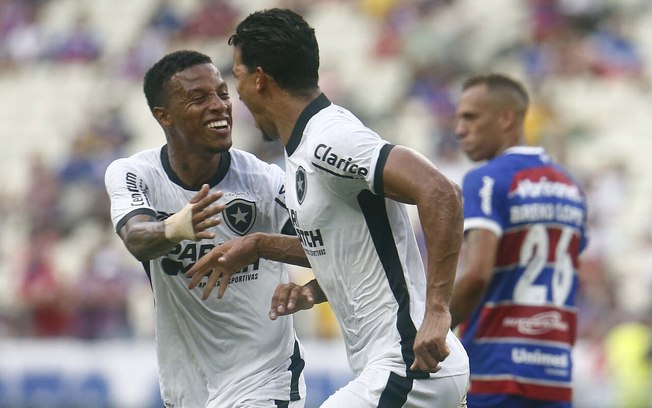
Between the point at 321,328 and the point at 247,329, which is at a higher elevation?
the point at 321,328

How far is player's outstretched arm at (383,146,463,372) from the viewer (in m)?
4.91

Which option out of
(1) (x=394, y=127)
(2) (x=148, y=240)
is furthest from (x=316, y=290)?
(1) (x=394, y=127)

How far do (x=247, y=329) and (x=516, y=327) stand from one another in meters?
1.77

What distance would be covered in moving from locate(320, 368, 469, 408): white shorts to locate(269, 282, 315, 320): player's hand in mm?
620

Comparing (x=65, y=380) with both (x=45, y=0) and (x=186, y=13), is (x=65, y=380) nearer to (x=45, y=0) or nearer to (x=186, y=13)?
(x=186, y=13)

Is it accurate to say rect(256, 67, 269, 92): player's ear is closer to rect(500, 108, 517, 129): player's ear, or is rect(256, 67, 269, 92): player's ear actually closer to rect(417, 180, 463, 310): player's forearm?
rect(417, 180, 463, 310): player's forearm

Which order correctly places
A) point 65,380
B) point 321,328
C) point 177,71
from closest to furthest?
1. point 177,71
2. point 321,328
3. point 65,380

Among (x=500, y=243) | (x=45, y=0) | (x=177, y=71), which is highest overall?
(x=45, y=0)

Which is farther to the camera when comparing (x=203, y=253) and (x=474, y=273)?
(x=474, y=273)

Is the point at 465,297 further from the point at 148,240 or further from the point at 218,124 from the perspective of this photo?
the point at 148,240

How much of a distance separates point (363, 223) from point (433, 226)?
38 cm

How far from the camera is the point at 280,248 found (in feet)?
19.3

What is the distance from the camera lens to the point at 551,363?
7543 millimetres

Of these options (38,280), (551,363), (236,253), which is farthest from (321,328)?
(236,253)
